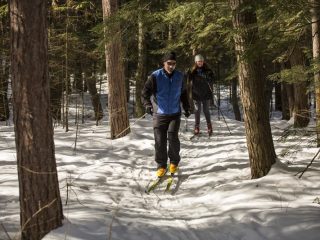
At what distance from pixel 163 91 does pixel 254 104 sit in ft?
5.80

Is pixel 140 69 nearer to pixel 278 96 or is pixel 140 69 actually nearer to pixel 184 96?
pixel 184 96

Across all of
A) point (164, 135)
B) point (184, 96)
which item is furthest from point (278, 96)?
point (164, 135)

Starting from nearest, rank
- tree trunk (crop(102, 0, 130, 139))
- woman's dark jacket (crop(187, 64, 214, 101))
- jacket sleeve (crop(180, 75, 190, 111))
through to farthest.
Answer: jacket sleeve (crop(180, 75, 190, 111)) → tree trunk (crop(102, 0, 130, 139)) → woman's dark jacket (crop(187, 64, 214, 101))

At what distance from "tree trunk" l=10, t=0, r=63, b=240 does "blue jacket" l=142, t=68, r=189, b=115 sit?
3532 millimetres

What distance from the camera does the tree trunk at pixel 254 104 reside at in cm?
651

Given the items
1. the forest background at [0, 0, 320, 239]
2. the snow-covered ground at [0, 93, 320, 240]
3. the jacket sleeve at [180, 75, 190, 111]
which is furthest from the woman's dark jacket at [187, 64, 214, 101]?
the jacket sleeve at [180, 75, 190, 111]

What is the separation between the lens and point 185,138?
39.0 ft

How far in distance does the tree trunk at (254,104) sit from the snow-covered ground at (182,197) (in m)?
0.24

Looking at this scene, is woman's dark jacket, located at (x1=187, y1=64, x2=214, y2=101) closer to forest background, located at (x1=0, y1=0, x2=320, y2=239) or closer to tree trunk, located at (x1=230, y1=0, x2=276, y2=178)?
forest background, located at (x1=0, y1=0, x2=320, y2=239)

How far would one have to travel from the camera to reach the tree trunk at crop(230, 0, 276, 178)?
651 centimetres

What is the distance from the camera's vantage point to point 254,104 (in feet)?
21.8

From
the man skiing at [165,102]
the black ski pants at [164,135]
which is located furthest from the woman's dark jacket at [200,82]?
the black ski pants at [164,135]

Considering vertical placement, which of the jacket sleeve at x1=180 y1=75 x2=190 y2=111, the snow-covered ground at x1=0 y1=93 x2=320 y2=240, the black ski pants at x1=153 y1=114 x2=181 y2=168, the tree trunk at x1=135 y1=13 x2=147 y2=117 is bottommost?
the snow-covered ground at x1=0 y1=93 x2=320 y2=240

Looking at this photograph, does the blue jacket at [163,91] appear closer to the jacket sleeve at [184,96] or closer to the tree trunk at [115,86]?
the jacket sleeve at [184,96]
